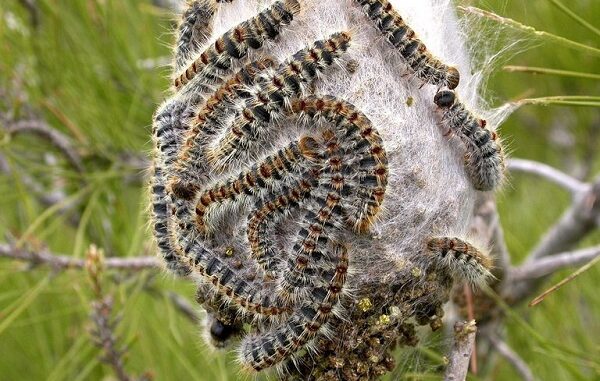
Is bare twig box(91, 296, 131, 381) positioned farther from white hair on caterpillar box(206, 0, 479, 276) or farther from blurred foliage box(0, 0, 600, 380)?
white hair on caterpillar box(206, 0, 479, 276)

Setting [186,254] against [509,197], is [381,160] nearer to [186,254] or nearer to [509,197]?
[186,254]

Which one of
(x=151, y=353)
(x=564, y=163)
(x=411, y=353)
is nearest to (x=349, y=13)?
(x=411, y=353)

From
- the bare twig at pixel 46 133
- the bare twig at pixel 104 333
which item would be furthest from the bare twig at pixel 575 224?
the bare twig at pixel 46 133

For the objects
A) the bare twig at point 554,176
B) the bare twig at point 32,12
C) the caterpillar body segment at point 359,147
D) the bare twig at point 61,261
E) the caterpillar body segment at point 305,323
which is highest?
the bare twig at point 554,176

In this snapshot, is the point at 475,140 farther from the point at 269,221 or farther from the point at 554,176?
the point at 554,176

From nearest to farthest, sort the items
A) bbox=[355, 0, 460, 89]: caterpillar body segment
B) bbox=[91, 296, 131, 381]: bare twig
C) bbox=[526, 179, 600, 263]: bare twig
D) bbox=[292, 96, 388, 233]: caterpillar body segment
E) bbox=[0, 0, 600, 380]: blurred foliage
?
bbox=[292, 96, 388, 233]: caterpillar body segment, bbox=[355, 0, 460, 89]: caterpillar body segment, bbox=[91, 296, 131, 381]: bare twig, bbox=[526, 179, 600, 263]: bare twig, bbox=[0, 0, 600, 380]: blurred foliage

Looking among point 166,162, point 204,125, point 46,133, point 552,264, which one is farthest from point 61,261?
point 552,264

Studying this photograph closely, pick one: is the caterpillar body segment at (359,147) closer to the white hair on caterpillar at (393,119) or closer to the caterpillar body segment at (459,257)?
the white hair on caterpillar at (393,119)

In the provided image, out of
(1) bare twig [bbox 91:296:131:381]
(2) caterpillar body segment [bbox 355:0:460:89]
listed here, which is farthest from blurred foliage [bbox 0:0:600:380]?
(2) caterpillar body segment [bbox 355:0:460:89]
